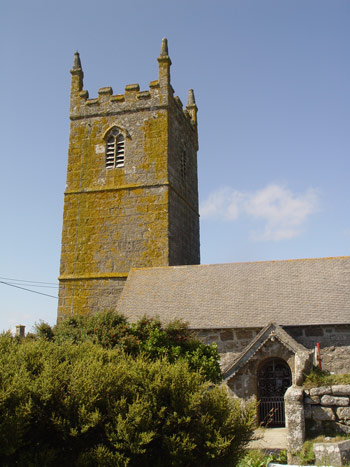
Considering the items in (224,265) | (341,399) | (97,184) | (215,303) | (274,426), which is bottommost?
(274,426)

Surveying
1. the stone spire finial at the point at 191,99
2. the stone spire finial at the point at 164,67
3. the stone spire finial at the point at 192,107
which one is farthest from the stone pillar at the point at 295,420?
the stone spire finial at the point at 191,99

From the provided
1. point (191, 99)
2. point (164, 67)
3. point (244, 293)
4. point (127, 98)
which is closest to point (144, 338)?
point (244, 293)

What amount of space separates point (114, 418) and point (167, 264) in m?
15.0

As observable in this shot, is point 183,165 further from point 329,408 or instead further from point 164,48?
point 329,408

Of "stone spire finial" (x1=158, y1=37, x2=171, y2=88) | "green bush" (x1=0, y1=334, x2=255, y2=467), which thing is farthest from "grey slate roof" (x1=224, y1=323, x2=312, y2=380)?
"stone spire finial" (x1=158, y1=37, x2=171, y2=88)

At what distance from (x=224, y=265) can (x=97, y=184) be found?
7.92m

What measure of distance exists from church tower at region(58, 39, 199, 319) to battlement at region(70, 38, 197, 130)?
0.05m

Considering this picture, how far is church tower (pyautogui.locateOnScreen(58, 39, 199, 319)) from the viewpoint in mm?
22719

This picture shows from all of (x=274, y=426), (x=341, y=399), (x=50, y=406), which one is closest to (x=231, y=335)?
(x=274, y=426)

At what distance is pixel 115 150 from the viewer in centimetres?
2445

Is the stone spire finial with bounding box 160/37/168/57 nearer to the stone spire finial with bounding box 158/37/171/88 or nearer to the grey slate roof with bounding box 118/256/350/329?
the stone spire finial with bounding box 158/37/171/88

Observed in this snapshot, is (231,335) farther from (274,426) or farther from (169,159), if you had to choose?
(169,159)

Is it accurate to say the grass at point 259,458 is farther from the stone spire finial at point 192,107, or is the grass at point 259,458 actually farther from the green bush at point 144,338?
the stone spire finial at point 192,107

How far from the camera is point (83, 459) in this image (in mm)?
6750
